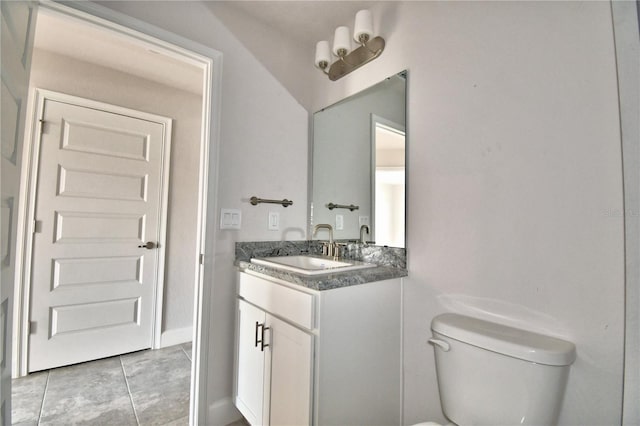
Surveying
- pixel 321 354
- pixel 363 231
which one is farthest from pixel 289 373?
pixel 363 231

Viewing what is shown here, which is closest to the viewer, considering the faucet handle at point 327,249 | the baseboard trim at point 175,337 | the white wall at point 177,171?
the faucet handle at point 327,249

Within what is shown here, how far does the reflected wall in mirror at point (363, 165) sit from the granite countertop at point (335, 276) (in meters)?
0.18

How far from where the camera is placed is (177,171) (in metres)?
2.56

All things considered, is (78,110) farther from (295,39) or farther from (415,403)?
(415,403)

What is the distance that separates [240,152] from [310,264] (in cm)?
80

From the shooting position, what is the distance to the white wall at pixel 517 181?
84 centimetres

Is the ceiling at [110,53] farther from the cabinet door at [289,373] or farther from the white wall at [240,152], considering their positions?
the cabinet door at [289,373]

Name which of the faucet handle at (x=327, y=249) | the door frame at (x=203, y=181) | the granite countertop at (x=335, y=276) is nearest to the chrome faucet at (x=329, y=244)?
the faucet handle at (x=327, y=249)

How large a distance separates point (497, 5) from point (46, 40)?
2.80m

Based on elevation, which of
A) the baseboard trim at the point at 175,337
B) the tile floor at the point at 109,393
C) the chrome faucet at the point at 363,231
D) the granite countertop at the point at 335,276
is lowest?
the tile floor at the point at 109,393

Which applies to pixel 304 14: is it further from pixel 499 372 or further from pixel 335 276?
pixel 499 372

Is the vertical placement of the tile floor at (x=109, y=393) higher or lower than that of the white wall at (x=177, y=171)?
lower

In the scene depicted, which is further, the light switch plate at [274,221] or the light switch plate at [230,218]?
the light switch plate at [274,221]

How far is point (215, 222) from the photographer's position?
1.50 meters
